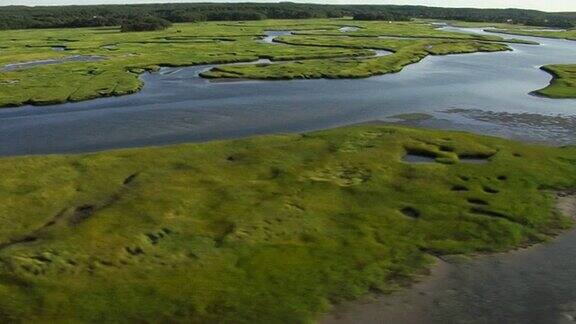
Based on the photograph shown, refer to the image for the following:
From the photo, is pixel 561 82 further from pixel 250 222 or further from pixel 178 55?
pixel 178 55

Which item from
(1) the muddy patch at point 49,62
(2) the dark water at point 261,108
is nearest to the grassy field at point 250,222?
(2) the dark water at point 261,108

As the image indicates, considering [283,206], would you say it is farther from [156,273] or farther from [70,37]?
[70,37]

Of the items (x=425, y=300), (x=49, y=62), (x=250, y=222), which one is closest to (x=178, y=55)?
(x=49, y=62)

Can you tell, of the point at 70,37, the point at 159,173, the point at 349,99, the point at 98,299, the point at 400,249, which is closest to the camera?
the point at 98,299

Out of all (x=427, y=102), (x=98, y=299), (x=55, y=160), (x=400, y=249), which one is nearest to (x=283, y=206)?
(x=400, y=249)

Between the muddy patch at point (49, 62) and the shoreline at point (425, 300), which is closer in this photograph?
the shoreline at point (425, 300)

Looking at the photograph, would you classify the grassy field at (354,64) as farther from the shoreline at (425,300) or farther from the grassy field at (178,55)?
the shoreline at (425,300)
